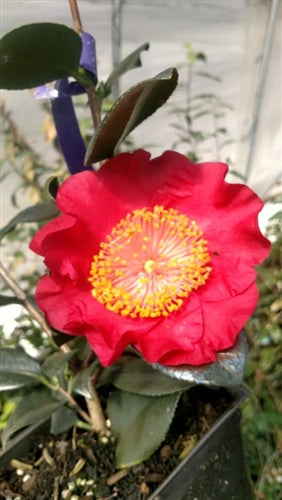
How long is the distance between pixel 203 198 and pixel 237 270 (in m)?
0.10

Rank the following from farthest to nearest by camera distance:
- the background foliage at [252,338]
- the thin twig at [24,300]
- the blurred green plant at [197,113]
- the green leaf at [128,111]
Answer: the blurred green plant at [197,113]
the background foliage at [252,338]
the thin twig at [24,300]
the green leaf at [128,111]

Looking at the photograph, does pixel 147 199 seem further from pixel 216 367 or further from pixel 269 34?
pixel 269 34

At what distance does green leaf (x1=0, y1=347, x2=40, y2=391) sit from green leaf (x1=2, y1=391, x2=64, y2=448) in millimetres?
25

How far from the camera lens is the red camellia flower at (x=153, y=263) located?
565 millimetres

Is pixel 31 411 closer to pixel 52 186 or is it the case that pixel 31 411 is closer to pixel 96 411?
pixel 96 411

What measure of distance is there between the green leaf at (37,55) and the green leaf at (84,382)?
36 centimetres

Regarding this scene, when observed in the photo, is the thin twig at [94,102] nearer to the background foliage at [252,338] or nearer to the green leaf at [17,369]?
the green leaf at [17,369]

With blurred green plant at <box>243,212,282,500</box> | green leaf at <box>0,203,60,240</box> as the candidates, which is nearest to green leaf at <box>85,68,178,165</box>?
green leaf at <box>0,203,60,240</box>

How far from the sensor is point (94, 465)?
0.72 metres

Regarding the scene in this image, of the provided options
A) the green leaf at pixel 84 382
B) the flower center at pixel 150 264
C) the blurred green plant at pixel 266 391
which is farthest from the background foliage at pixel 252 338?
the flower center at pixel 150 264

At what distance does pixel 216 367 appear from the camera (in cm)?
57

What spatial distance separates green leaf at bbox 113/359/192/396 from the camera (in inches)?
26.1

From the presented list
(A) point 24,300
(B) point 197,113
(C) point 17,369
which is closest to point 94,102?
(A) point 24,300

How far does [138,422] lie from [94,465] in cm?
9
